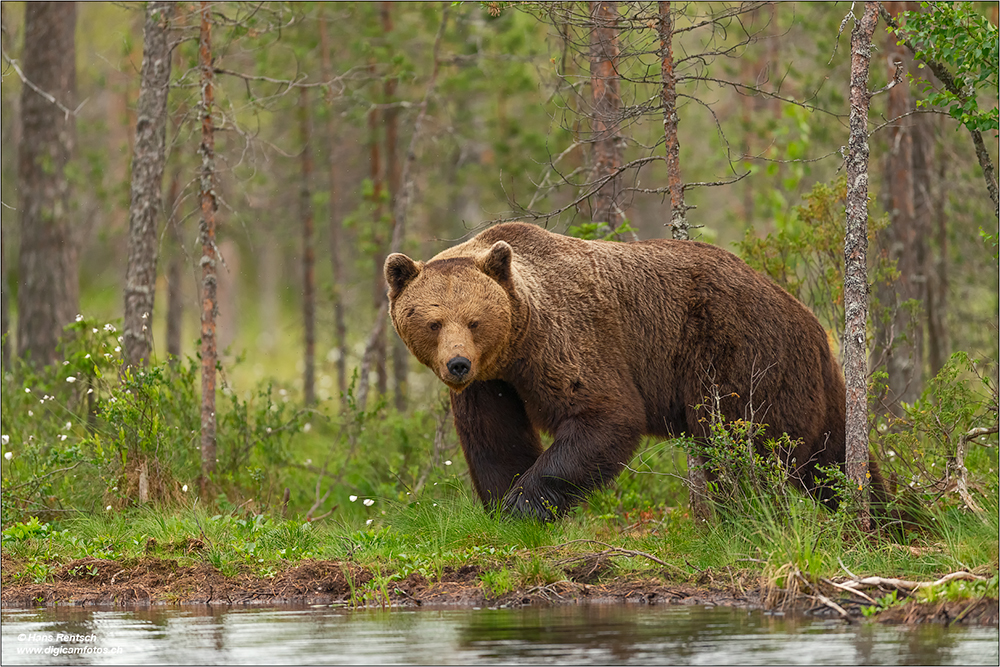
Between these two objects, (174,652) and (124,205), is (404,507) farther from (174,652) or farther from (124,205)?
(124,205)

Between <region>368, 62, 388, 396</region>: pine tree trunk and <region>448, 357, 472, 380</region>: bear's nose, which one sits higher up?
<region>368, 62, 388, 396</region>: pine tree trunk

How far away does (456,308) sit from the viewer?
7.82 meters

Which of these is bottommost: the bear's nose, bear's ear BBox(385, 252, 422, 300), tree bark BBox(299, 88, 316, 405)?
the bear's nose

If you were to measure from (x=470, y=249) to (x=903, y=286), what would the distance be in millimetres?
6148

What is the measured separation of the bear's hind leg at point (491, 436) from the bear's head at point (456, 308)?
0.25 m

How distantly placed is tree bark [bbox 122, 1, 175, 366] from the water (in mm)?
4333

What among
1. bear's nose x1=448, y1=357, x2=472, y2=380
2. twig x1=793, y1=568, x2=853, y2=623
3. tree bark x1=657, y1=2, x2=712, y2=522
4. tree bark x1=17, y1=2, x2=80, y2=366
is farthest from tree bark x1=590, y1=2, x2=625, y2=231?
tree bark x1=17, y1=2, x2=80, y2=366

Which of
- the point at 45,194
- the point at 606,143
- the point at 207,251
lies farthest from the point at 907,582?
the point at 45,194

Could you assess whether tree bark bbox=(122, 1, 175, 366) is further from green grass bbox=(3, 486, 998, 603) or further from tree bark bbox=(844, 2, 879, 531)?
tree bark bbox=(844, 2, 879, 531)

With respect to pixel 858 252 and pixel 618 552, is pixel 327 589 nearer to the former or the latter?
pixel 618 552

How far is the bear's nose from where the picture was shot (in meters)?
7.43

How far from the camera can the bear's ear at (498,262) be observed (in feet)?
26.3

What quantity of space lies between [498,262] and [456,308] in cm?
49

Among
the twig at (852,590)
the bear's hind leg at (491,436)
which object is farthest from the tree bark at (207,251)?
the twig at (852,590)
